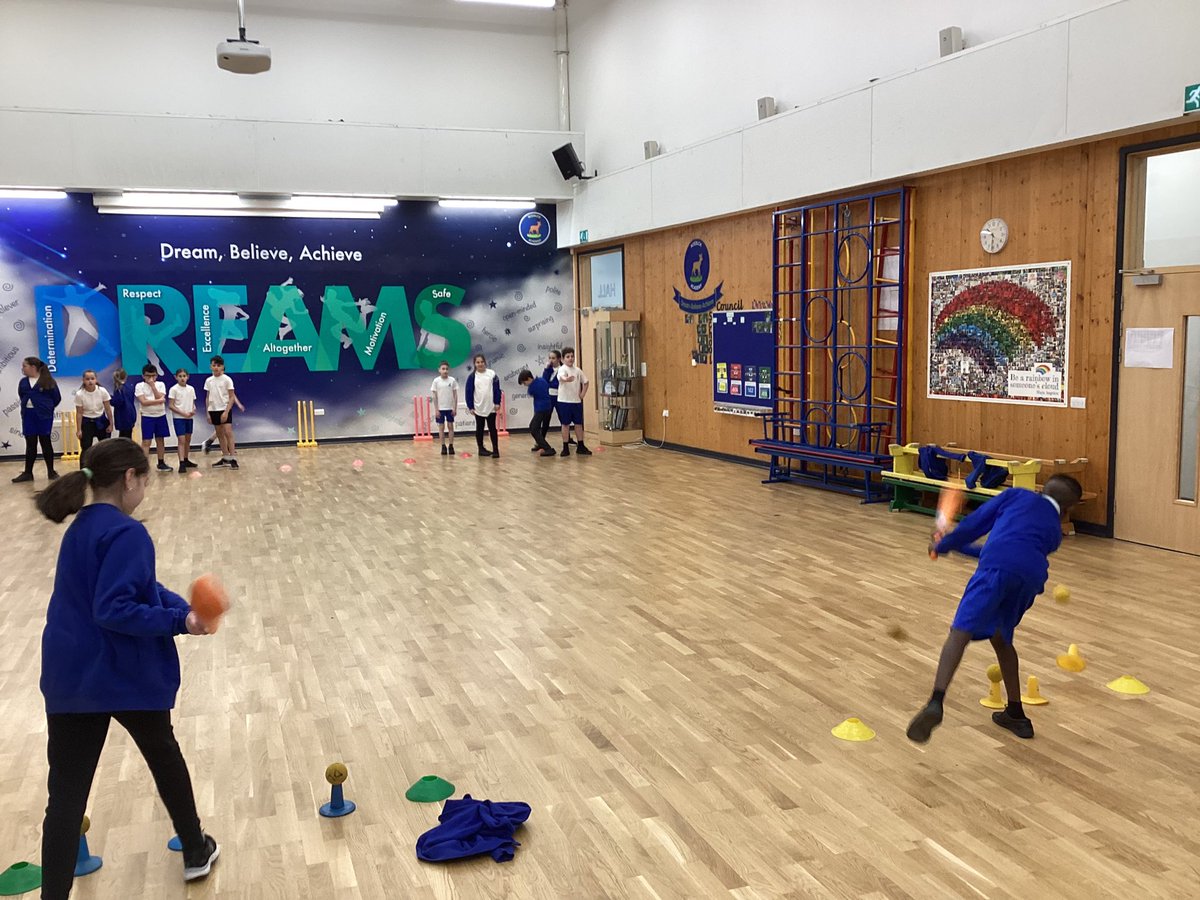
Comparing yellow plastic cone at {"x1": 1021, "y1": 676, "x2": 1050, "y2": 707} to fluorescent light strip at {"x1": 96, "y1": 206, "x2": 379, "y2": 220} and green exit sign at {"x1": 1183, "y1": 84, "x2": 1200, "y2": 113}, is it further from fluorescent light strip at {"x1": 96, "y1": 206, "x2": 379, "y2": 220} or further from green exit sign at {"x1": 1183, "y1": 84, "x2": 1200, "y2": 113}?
fluorescent light strip at {"x1": 96, "y1": 206, "x2": 379, "y2": 220}

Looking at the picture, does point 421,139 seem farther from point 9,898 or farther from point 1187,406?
point 9,898

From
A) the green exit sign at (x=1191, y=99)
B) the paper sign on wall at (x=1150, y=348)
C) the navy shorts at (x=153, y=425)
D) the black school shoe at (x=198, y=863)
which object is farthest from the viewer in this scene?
the navy shorts at (x=153, y=425)

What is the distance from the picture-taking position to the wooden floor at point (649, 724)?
3311mm

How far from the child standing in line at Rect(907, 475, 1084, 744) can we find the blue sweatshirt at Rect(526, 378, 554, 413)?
33.8ft

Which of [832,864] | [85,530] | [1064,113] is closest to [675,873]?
[832,864]

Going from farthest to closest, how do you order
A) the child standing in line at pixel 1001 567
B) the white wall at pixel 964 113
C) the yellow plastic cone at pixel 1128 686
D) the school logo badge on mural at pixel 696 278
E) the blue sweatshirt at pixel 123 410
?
the school logo badge on mural at pixel 696 278
the blue sweatshirt at pixel 123 410
the white wall at pixel 964 113
the yellow plastic cone at pixel 1128 686
the child standing in line at pixel 1001 567

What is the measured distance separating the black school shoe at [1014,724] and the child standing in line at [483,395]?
33.6 feet

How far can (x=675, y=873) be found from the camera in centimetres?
326

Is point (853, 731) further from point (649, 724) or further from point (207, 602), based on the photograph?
point (207, 602)

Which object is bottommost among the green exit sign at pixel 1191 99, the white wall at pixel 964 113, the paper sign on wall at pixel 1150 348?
the paper sign on wall at pixel 1150 348

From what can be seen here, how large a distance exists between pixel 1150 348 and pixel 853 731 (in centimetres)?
487

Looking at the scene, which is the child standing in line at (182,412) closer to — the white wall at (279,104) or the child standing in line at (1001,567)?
the white wall at (279,104)

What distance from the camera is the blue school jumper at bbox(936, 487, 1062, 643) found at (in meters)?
3.99

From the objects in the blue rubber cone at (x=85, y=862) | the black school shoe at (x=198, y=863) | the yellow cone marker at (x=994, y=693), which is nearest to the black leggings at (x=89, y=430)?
the blue rubber cone at (x=85, y=862)
